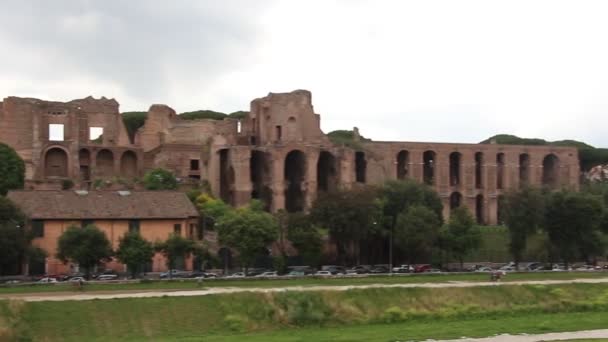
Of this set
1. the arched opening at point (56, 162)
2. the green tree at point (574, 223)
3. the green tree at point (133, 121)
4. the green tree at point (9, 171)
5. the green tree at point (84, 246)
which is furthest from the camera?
the green tree at point (133, 121)

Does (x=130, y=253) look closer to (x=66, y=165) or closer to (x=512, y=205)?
(x=512, y=205)

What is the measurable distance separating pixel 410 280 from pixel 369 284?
3188mm

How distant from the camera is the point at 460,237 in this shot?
47188mm

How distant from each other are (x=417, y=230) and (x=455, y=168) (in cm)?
3438

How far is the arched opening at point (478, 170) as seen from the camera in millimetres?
77938

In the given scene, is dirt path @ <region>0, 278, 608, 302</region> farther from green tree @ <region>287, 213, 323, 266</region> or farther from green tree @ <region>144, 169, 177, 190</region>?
green tree @ <region>144, 169, 177, 190</region>

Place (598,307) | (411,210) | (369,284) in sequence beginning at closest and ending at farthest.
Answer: (598,307), (369,284), (411,210)

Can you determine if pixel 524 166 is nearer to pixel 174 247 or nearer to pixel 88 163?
pixel 88 163

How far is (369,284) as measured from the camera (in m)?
37.4

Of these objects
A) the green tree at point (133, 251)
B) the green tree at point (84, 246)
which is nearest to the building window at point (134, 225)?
the green tree at point (133, 251)

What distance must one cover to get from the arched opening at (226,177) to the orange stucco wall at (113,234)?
16.9m

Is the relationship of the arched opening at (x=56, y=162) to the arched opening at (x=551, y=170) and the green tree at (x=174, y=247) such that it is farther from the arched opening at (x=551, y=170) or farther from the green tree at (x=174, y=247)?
the arched opening at (x=551, y=170)

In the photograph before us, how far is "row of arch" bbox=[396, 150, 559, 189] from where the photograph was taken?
76625mm

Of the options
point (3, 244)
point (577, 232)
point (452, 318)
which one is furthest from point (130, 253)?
point (577, 232)
